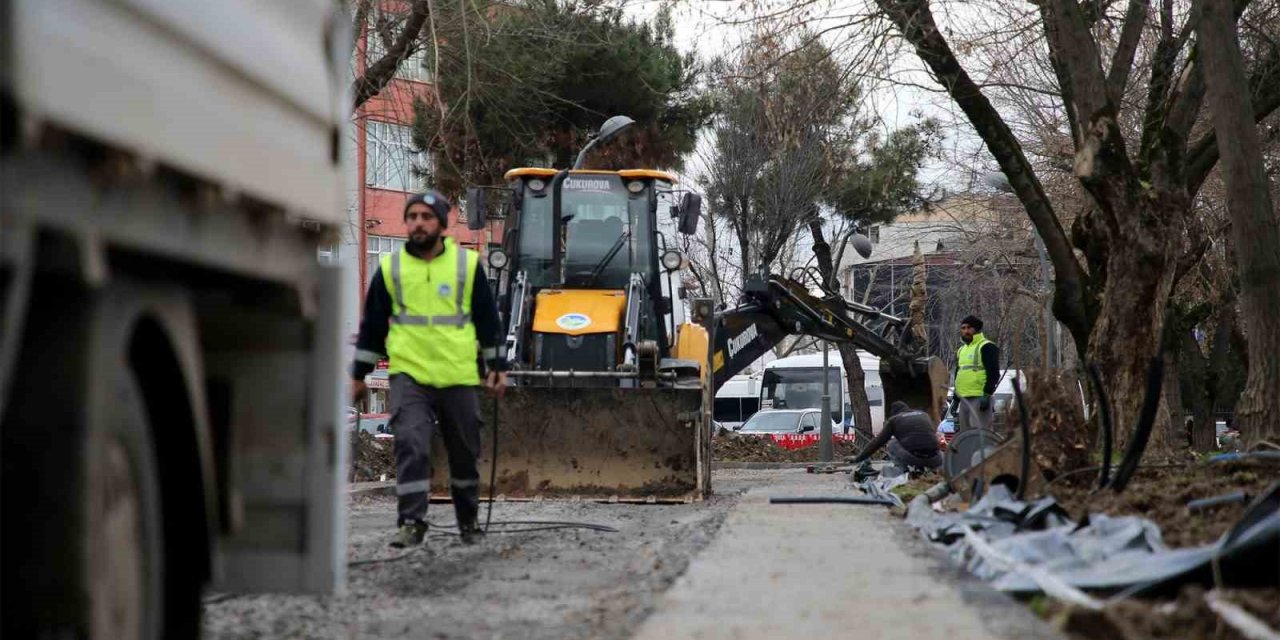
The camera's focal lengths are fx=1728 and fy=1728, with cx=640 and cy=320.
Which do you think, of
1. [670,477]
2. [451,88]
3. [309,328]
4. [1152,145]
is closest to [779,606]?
[309,328]

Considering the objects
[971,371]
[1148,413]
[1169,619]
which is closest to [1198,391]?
[971,371]

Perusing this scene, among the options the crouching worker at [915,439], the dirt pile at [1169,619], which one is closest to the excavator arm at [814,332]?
the crouching worker at [915,439]

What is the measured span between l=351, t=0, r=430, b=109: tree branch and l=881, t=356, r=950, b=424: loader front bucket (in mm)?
7677

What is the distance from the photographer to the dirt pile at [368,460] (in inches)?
764

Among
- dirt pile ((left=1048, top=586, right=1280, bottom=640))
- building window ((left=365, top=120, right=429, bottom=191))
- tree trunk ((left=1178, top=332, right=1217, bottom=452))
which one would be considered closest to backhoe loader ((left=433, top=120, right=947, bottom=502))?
building window ((left=365, top=120, right=429, bottom=191))

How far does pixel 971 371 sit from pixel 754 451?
39.9 feet

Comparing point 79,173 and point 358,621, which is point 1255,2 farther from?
point 79,173

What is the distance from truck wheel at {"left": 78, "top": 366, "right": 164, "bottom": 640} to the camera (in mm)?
3430

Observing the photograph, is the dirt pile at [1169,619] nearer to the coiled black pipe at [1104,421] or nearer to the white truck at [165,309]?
the white truck at [165,309]

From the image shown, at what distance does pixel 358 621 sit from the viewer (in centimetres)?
641

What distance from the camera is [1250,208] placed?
13844 millimetres

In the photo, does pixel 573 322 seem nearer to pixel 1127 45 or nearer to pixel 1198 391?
pixel 1127 45

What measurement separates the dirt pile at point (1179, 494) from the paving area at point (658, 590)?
3.59ft

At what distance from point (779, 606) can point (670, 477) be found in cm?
793
